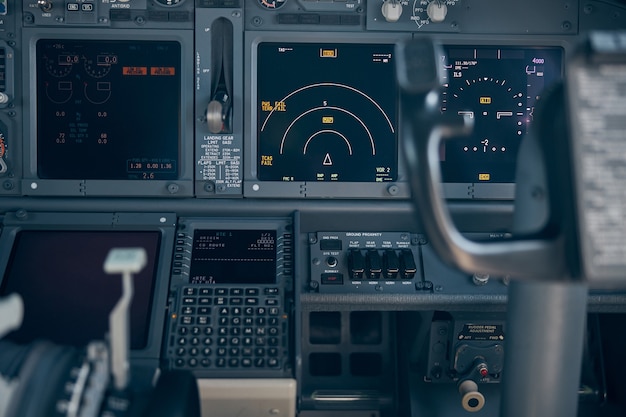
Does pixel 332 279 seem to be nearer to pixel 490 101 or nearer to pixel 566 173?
pixel 490 101

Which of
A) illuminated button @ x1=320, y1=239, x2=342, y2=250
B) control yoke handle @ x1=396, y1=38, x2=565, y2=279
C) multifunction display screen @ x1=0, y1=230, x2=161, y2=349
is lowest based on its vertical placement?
multifunction display screen @ x1=0, y1=230, x2=161, y2=349

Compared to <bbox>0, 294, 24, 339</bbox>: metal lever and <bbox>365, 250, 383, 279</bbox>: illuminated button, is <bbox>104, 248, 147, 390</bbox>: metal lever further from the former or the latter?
<bbox>365, 250, 383, 279</bbox>: illuminated button

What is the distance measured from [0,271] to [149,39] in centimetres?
97

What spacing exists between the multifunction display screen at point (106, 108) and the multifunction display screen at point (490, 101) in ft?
3.35

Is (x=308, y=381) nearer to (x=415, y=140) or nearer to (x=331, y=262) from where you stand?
(x=331, y=262)

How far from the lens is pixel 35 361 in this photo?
172cm

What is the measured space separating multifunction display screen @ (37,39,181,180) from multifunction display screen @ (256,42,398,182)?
1.10 ft

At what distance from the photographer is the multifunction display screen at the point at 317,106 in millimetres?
2842

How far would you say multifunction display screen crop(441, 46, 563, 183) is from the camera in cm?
287

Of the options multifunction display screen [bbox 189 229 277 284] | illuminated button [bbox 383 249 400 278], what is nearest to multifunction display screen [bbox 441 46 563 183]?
illuminated button [bbox 383 249 400 278]

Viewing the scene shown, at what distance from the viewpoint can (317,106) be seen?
284 cm

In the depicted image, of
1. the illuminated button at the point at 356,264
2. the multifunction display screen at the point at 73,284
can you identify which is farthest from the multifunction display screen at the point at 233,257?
the illuminated button at the point at 356,264

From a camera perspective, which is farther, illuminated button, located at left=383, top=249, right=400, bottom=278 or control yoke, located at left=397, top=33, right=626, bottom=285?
illuminated button, located at left=383, top=249, right=400, bottom=278

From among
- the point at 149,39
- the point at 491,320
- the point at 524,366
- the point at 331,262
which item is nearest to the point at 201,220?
the point at 331,262
